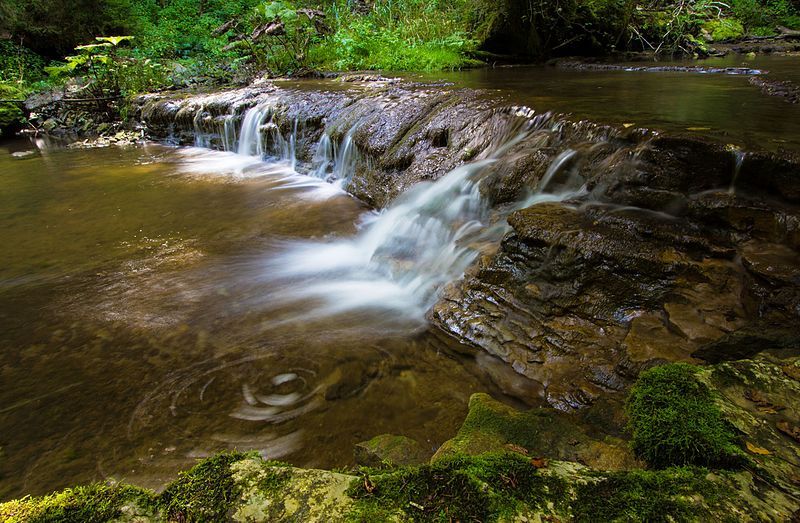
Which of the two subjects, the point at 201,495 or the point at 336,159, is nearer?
the point at 201,495

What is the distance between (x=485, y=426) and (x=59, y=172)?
10528 millimetres

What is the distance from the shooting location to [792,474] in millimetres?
1271

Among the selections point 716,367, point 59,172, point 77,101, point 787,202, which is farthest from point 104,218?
point 77,101

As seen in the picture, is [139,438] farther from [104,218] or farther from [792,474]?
[104,218]

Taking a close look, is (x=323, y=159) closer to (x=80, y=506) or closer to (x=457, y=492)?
(x=80, y=506)

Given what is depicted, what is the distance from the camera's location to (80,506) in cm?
111

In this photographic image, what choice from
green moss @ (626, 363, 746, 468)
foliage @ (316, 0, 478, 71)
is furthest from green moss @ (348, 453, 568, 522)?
foliage @ (316, 0, 478, 71)

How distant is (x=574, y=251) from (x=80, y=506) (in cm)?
309

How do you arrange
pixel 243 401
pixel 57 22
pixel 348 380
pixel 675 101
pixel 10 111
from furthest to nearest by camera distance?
pixel 57 22 < pixel 10 111 < pixel 675 101 < pixel 348 380 < pixel 243 401

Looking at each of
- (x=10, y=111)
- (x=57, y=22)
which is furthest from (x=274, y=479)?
(x=57, y=22)

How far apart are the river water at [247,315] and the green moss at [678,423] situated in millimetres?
1170

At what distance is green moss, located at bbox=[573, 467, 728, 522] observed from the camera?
1081 millimetres

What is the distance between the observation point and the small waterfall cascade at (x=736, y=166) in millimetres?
3113

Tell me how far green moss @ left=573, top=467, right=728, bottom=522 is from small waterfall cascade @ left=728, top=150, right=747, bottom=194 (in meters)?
2.75
